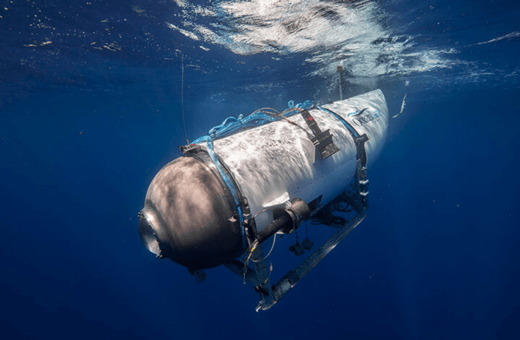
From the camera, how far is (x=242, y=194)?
2457mm

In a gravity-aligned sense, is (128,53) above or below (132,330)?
above

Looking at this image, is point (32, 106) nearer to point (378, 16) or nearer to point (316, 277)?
point (378, 16)

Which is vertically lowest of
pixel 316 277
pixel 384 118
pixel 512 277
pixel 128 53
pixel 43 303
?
pixel 512 277

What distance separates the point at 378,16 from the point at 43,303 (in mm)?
37265

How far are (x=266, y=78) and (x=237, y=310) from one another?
1597 cm

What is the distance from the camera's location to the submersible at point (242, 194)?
2348mm

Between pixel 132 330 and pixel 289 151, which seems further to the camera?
pixel 132 330

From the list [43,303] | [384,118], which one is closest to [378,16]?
[384,118]

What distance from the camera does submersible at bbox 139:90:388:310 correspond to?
235cm

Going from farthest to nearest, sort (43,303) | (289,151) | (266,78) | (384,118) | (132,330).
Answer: (43,303)
(132,330)
(266,78)
(384,118)
(289,151)

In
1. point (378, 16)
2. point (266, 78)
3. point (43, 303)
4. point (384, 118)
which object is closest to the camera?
point (384, 118)

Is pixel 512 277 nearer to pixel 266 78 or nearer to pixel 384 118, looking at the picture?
pixel 384 118

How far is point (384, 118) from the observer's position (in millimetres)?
5457

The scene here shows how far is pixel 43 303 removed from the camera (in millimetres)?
23547
